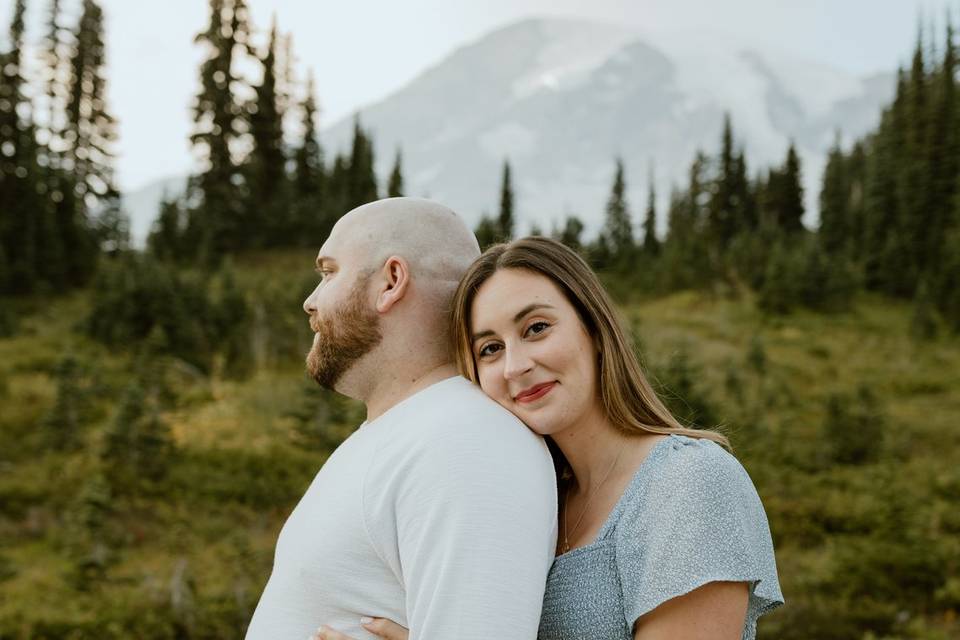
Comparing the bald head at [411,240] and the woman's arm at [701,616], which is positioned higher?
the bald head at [411,240]

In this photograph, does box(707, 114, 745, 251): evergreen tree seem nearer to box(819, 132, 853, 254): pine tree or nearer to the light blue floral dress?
box(819, 132, 853, 254): pine tree

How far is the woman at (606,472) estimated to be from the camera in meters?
2.11

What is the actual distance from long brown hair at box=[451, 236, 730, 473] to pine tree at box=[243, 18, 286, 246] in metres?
41.7

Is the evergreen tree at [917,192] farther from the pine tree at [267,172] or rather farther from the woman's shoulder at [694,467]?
the woman's shoulder at [694,467]

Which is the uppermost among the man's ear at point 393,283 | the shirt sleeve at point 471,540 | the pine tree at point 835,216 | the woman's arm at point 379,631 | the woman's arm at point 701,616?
the pine tree at point 835,216

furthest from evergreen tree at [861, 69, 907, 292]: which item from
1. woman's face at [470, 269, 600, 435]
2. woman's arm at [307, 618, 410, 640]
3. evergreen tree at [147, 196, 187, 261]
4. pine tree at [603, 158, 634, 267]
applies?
woman's arm at [307, 618, 410, 640]

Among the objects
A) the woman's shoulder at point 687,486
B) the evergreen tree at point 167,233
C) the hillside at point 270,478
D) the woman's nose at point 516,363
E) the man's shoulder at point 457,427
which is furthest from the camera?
the evergreen tree at point 167,233

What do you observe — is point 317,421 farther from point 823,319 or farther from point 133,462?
point 823,319

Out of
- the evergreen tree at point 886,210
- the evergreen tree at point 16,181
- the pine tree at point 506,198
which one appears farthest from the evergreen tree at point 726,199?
the evergreen tree at point 16,181

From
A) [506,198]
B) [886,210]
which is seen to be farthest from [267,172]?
[886,210]

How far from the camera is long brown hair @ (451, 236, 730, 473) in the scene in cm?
263

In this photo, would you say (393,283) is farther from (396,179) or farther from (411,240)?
(396,179)

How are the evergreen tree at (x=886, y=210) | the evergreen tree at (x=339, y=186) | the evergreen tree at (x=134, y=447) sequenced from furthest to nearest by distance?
1. the evergreen tree at (x=339, y=186)
2. the evergreen tree at (x=886, y=210)
3. the evergreen tree at (x=134, y=447)

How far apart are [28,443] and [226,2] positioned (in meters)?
30.5
